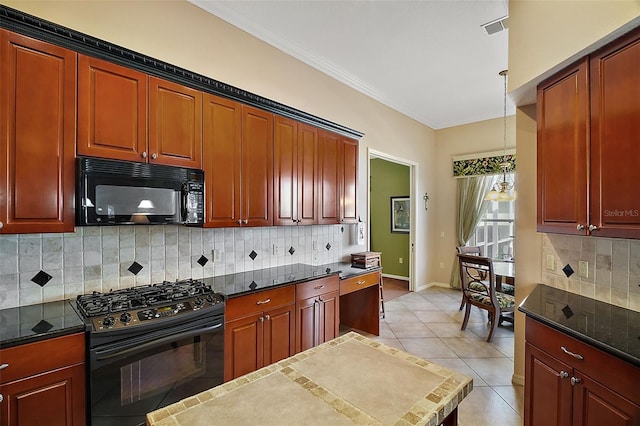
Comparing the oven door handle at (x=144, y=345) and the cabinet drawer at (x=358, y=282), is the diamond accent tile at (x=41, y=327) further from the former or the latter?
the cabinet drawer at (x=358, y=282)

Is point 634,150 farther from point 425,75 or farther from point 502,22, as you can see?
point 425,75

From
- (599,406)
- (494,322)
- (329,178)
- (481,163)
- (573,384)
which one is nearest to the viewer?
(599,406)

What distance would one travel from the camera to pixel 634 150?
1562 millimetres

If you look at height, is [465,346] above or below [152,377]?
below

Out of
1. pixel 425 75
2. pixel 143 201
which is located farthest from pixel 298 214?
pixel 425 75

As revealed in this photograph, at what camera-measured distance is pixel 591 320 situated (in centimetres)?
168

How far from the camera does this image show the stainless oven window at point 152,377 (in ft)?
5.36

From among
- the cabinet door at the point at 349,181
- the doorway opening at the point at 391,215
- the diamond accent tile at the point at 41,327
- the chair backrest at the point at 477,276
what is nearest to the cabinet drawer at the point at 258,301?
the diamond accent tile at the point at 41,327

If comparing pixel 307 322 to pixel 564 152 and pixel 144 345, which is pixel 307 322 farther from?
pixel 564 152

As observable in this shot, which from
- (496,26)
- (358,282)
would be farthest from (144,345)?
(496,26)

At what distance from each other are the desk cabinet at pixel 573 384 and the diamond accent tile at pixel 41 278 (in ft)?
9.88

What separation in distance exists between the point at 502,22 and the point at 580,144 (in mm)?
1799

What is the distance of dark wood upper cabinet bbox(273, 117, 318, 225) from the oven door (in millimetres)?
1266

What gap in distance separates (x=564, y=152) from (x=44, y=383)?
3203mm
